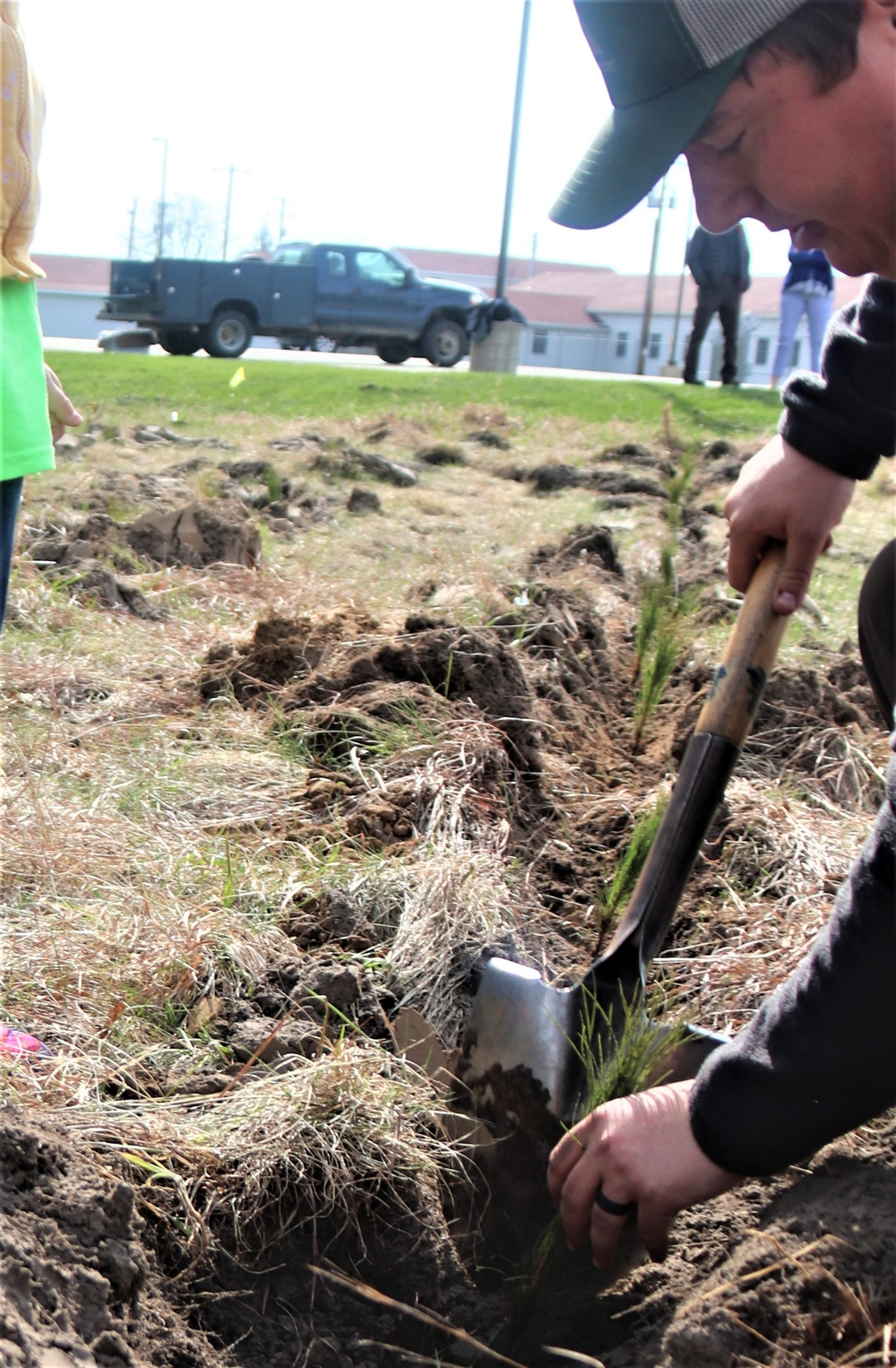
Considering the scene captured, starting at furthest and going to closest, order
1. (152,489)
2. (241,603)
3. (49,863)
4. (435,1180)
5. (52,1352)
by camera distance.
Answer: (152,489) → (241,603) → (49,863) → (435,1180) → (52,1352)

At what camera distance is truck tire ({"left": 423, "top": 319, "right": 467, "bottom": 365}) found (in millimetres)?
20734

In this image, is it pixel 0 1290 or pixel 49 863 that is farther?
pixel 49 863

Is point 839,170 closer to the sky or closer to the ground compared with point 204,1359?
closer to the sky

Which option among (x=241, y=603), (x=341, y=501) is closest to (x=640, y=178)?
(x=241, y=603)

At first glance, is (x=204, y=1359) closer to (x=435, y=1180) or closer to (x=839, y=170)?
(x=435, y=1180)

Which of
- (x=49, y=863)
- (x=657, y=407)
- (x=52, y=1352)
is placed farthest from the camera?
(x=657, y=407)

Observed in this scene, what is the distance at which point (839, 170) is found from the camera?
1387 mm

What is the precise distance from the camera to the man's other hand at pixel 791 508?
1904 mm

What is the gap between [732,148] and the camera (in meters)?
1.41

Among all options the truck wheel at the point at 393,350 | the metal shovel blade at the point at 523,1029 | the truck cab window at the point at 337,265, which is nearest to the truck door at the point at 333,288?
the truck cab window at the point at 337,265

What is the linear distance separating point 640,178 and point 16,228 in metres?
1.19

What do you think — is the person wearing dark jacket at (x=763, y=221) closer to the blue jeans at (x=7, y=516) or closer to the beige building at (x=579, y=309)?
the blue jeans at (x=7, y=516)

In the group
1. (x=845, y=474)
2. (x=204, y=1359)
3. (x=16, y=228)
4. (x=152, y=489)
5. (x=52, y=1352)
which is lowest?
(x=204, y=1359)

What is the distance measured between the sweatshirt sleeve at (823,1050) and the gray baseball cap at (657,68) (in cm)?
73
